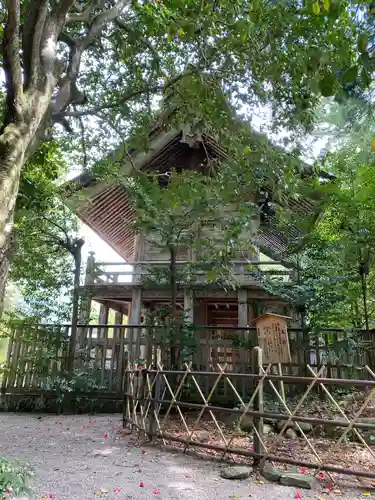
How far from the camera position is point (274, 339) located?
19.8 feet

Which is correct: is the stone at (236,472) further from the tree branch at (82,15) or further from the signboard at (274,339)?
the tree branch at (82,15)

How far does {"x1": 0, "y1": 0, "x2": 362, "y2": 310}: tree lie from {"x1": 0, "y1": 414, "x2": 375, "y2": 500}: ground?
2.24m

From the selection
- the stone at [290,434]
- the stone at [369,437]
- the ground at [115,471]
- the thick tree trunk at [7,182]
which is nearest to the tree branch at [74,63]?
the thick tree trunk at [7,182]

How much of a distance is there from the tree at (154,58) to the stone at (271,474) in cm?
321

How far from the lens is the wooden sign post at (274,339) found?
5.84m

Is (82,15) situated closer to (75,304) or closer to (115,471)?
(115,471)

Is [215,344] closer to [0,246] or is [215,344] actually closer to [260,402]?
[260,402]

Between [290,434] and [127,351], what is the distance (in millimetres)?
3992

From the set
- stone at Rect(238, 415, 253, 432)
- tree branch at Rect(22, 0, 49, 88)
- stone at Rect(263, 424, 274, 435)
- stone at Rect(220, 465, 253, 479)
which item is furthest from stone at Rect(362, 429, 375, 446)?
tree branch at Rect(22, 0, 49, 88)

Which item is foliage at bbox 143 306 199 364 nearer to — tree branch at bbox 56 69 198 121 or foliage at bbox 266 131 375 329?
foliage at bbox 266 131 375 329

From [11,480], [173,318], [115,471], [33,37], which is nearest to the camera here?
[11,480]

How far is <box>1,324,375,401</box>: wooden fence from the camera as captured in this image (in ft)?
23.8

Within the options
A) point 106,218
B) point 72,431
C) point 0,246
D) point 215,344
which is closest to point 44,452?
point 72,431

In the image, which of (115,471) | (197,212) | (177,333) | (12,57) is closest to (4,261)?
(12,57)
